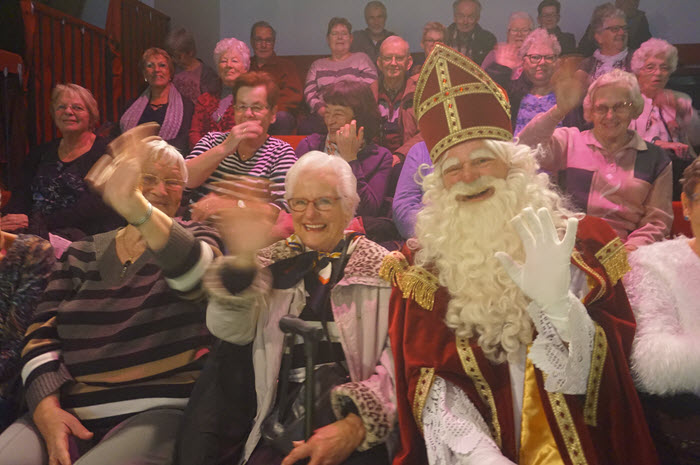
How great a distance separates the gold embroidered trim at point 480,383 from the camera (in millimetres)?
1539

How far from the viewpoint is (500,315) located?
158 cm

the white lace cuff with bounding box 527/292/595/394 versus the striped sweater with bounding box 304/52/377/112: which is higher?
the striped sweater with bounding box 304/52/377/112

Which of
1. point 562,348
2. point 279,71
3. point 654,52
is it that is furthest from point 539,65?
point 562,348

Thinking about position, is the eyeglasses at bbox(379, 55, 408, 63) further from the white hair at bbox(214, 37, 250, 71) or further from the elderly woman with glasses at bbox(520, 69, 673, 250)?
the elderly woman with glasses at bbox(520, 69, 673, 250)

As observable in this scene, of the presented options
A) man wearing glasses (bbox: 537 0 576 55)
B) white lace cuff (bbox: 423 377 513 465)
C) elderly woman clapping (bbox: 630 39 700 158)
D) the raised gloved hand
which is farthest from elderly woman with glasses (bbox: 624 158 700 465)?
man wearing glasses (bbox: 537 0 576 55)

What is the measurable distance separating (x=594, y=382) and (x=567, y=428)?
141mm

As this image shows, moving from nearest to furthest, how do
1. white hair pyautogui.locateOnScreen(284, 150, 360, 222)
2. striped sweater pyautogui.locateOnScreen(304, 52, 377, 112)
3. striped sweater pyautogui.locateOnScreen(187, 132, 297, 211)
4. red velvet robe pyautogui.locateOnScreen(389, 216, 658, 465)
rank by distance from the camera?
red velvet robe pyautogui.locateOnScreen(389, 216, 658, 465) → white hair pyautogui.locateOnScreen(284, 150, 360, 222) → striped sweater pyautogui.locateOnScreen(187, 132, 297, 211) → striped sweater pyautogui.locateOnScreen(304, 52, 377, 112)

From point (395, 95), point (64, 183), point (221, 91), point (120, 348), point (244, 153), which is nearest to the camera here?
point (120, 348)

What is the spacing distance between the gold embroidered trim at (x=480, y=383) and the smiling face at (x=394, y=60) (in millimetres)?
2021

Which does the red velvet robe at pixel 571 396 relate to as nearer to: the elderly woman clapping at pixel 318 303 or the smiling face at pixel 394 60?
the elderly woman clapping at pixel 318 303

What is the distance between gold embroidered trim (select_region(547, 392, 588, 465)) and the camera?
4.80 feet

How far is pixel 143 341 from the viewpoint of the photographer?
6.06 feet

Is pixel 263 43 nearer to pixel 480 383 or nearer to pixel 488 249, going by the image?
pixel 488 249

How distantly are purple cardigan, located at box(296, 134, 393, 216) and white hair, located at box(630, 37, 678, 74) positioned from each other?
148cm
